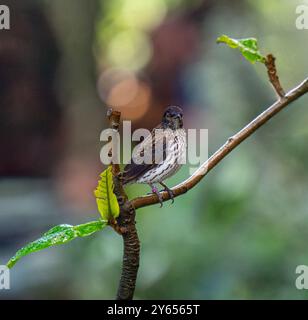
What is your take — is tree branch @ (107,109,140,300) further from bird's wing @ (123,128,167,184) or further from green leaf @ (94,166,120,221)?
bird's wing @ (123,128,167,184)

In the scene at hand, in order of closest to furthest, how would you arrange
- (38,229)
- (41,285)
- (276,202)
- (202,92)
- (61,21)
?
1. (276,202)
2. (41,285)
3. (202,92)
4. (38,229)
5. (61,21)

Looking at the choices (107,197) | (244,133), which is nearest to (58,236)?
(107,197)

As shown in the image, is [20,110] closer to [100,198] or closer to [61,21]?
[61,21]

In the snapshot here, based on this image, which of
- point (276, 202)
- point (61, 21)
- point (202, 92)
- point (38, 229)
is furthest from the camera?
point (61, 21)

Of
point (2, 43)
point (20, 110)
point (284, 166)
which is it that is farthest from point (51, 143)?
point (284, 166)

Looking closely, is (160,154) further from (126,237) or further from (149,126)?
(149,126)
